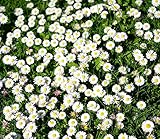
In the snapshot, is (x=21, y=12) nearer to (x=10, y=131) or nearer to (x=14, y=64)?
(x=14, y=64)

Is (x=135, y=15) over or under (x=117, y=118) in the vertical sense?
over

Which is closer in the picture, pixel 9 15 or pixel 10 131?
pixel 10 131

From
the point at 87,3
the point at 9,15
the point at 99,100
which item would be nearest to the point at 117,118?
the point at 99,100

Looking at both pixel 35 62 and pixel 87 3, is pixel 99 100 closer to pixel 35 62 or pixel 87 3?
pixel 35 62

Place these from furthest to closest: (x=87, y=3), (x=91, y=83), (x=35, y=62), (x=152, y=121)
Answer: (x=87, y=3)
(x=35, y=62)
(x=91, y=83)
(x=152, y=121)

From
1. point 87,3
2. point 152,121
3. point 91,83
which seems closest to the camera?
point 152,121

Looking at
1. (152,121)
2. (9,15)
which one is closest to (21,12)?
(9,15)
